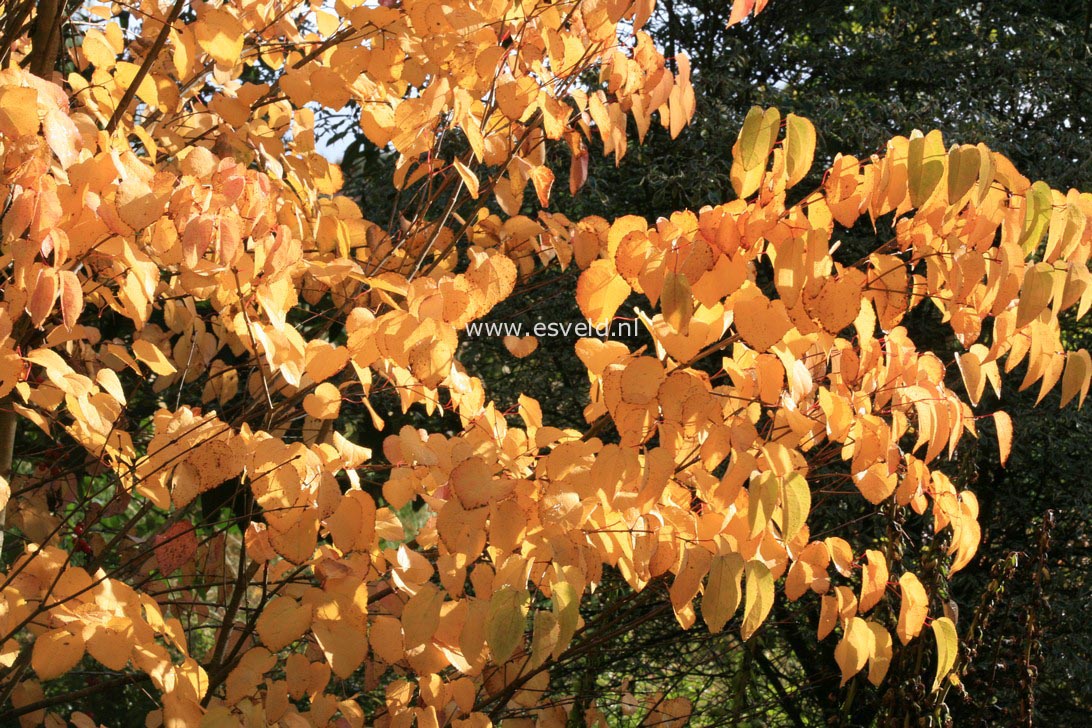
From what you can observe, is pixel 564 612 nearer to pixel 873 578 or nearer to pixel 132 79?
pixel 873 578

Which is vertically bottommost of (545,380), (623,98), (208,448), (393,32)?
(545,380)

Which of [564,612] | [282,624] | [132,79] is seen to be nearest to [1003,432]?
[564,612]

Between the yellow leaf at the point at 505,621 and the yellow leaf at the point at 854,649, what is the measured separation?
40cm

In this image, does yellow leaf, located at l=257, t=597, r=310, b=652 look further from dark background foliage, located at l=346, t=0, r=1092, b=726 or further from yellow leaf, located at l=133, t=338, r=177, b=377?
dark background foliage, located at l=346, t=0, r=1092, b=726

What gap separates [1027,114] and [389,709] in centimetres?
255

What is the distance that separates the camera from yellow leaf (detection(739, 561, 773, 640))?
996 mm

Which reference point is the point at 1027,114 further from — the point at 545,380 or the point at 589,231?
the point at 589,231

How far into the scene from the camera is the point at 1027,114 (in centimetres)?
296

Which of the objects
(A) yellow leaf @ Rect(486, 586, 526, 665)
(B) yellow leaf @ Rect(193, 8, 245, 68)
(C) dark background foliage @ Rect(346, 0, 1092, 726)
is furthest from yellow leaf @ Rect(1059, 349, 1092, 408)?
(C) dark background foliage @ Rect(346, 0, 1092, 726)

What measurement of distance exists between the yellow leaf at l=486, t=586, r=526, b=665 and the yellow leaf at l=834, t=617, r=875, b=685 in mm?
396

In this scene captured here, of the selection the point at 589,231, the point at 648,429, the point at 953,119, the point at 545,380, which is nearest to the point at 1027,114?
the point at 953,119

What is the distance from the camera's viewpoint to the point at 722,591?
38.4 inches

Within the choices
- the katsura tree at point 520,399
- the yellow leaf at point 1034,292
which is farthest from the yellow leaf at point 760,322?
the yellow leaf at point 1034,292

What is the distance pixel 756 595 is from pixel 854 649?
235 mm
